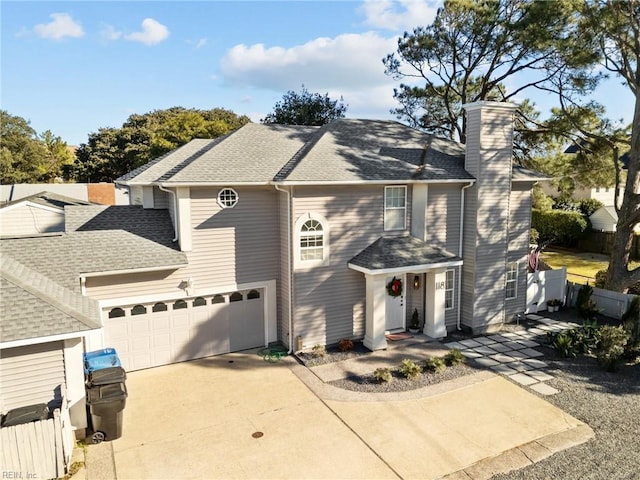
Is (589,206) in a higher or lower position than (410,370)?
higher

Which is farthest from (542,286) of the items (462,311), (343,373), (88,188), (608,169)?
(88,188)

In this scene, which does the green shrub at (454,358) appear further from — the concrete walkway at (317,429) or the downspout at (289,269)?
the downspout at (289,269)

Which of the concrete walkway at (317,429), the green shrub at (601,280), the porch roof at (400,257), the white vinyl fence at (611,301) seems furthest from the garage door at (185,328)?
the green shrub at (601,280)

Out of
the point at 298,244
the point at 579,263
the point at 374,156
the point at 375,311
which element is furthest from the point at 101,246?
the point at 579,263

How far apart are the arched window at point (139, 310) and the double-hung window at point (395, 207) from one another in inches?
319

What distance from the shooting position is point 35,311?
880 centimetres

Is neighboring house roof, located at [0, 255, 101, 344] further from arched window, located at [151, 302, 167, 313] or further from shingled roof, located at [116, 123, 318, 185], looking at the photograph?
shingled roof, located at [116, 123, 318, 185]

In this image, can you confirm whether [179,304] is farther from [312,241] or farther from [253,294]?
[312,241]

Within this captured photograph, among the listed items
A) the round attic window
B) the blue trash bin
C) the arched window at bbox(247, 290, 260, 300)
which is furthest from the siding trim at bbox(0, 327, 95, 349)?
the arched window at bbox(247, 290, 260, 300)

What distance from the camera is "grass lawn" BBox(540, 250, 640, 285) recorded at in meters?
24.7

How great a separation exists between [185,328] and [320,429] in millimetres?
5727

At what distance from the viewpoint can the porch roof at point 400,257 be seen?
45.8 ft

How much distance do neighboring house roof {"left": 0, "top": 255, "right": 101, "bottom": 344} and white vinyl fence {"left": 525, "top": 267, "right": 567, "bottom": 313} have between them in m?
15.8

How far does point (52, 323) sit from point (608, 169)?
22.4m
